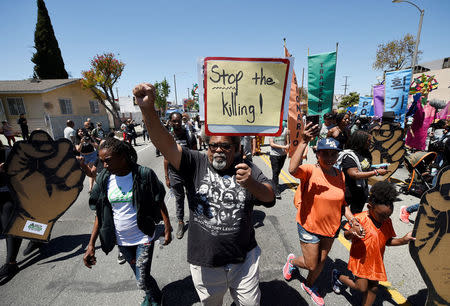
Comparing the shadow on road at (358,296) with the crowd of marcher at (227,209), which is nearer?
the crowd of marcher at (227,209)

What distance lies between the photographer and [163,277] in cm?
280

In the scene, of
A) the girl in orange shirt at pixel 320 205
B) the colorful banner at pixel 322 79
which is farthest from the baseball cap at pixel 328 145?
the colorful banner at pixel 322 79

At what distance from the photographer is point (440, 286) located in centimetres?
180

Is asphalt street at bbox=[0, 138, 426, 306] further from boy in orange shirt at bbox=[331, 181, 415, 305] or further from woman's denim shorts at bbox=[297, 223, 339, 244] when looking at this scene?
woman's denim shorts at bbox=[297, 223, 339, 244]

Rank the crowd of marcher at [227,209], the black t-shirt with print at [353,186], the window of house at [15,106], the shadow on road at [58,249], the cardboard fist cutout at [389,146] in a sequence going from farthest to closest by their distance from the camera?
the window of house at [15,106], the cardboard fist cutout at [389,146], the shadow on road at [58,249], the black t-shirt with print at [353,186], the crowd of marcher at [227,209]

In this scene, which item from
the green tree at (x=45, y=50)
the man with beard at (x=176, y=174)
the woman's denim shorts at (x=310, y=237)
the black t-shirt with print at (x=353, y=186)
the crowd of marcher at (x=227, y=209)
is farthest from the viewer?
the green tree at (x=45, y=50)

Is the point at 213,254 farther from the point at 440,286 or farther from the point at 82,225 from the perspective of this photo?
the point at 82,225

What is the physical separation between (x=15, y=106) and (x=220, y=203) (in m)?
26.7

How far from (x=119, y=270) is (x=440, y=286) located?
141 inches

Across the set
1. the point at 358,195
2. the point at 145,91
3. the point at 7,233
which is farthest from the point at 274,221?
the point at 7,233

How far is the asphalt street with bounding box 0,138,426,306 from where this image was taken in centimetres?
246

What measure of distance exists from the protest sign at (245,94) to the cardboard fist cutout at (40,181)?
2.74 m

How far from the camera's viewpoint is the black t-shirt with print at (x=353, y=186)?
284 centimetres

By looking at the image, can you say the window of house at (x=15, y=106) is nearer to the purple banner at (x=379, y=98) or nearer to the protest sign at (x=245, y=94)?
the protest sign at (x=245, y=94)
